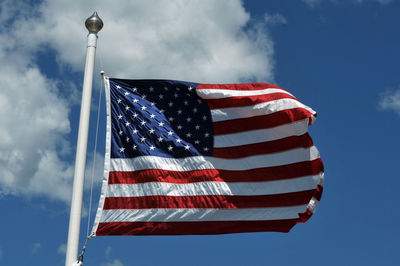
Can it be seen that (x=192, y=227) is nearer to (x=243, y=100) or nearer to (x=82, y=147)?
(x=82, y=147)

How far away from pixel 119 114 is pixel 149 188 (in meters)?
1.98

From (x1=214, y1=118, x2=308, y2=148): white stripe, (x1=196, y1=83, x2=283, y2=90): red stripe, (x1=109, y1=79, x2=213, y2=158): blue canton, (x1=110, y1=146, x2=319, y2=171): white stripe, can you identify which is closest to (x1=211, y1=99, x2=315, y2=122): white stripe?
(x1=109, y1=79, x2=213, y2=158): blue canton

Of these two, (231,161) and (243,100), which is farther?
(243,100)

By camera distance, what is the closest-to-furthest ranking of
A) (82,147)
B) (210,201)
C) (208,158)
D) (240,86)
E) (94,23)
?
(82,147) < (94,23) < (210,201) < (208,158) < (240,86)

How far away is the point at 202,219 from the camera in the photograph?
12.8 meters

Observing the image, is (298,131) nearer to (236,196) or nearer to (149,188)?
(236,196)

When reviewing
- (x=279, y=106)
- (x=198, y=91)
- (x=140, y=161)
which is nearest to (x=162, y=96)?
(x=198, y=91)

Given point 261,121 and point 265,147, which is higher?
point 261,121

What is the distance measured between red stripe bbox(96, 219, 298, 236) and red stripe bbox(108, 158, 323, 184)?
1.05m

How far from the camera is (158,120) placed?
44.0 ft

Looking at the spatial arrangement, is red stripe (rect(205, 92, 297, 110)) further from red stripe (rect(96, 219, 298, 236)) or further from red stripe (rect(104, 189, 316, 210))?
red stripe (rect(96, 219, 298, 236))

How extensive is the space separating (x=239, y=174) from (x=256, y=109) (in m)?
1.74

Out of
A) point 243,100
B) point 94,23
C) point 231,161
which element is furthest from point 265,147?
point 94,23

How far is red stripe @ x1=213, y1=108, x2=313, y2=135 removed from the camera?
1349 centimetres
